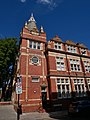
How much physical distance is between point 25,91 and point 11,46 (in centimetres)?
1366

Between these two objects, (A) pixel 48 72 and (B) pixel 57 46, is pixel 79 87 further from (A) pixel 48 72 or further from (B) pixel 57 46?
(B) pixel 57 46

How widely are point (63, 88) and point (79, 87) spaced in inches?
139

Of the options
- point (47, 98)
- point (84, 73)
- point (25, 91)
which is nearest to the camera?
point (25, 91)

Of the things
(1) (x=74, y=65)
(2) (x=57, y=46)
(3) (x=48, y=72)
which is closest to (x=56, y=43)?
(2) (x=57, y=46)

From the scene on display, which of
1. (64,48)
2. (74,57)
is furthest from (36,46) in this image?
(74,57)

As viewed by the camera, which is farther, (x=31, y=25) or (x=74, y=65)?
(x=31, y=25)

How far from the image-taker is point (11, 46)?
2928 centimetres

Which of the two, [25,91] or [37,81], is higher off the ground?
[37,81]

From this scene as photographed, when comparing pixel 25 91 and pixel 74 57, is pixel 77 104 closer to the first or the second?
pixel 25 91

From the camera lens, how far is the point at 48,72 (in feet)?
70.6

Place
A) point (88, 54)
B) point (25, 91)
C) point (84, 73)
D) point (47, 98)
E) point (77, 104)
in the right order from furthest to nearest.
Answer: point (88, 54), point (84, 73), point (47, 98), point (25, 91), point (77, 104)

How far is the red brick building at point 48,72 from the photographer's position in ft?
64.5

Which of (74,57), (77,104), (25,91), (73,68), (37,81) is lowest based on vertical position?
(77,104)

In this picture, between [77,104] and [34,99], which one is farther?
[34,99]
